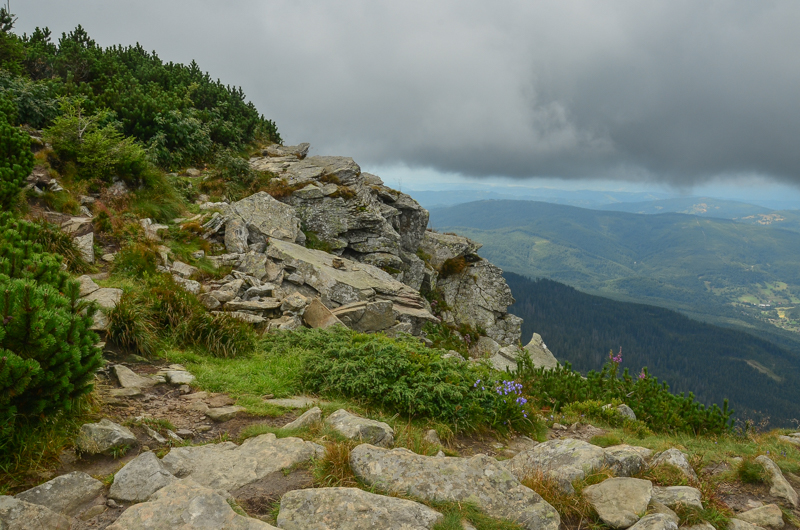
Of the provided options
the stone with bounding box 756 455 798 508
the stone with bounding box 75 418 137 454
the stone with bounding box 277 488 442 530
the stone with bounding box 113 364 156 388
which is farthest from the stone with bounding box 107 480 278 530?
the stone with bounding box 756 455 798 508

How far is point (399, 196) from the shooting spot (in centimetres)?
2769

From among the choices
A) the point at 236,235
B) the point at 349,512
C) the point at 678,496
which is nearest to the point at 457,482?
the point at 349,512

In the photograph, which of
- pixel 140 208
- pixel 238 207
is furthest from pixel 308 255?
pixel 140 208

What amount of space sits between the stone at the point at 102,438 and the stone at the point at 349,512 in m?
2.50

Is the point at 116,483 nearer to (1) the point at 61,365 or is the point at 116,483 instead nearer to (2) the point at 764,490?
(1) the point at 61,365

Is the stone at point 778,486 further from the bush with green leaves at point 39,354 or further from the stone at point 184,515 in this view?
the bush with green leaves at point 39,354

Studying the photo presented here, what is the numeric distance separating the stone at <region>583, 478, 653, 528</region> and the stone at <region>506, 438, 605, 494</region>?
283mm

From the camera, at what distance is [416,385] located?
8.48 metres

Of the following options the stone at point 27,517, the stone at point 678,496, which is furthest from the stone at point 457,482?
the stone at point 27,517

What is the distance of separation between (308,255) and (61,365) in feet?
40.8

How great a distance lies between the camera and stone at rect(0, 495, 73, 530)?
3.62 meters

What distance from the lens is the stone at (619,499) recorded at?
484 cm

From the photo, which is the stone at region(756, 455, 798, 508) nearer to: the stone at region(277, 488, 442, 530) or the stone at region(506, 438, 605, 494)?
→ the stone at region(506, 438, 605, 494)

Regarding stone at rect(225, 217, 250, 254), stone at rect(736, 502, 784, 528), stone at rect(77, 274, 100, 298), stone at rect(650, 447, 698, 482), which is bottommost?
stone at rect(736, 502, 784, 528)
